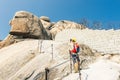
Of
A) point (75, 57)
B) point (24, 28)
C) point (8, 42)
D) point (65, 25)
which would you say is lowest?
point (75, 57)

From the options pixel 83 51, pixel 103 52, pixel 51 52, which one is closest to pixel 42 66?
pixel 51 52

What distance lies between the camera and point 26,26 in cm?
3017

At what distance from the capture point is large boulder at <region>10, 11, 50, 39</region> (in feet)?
98.9

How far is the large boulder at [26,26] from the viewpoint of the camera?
3014 cm

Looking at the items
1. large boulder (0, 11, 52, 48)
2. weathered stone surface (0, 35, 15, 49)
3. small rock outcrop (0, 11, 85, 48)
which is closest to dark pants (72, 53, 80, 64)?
small rock outcrop (0, 11, 85, 48)

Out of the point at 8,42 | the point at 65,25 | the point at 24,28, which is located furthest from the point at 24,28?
the point at 65,25

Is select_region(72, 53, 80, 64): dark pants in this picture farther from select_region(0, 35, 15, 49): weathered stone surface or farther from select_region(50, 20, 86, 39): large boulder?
select_region(50, 20, 86, 39): large boulder

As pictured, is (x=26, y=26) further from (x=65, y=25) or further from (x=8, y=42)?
(x=65, y=25)

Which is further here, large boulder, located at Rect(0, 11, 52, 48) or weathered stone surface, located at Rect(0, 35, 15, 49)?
large boulder, located at Rect(0, 11, 52, 48)

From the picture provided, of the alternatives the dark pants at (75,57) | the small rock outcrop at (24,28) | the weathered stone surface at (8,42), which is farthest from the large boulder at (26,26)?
the dark pants at (75,57)

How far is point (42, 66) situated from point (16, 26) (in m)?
10.0

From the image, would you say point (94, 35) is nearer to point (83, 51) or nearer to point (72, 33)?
point (72, 33)

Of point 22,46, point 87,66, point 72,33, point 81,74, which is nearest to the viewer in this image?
point 81,74

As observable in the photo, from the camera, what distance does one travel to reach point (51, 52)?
75.4 ft
